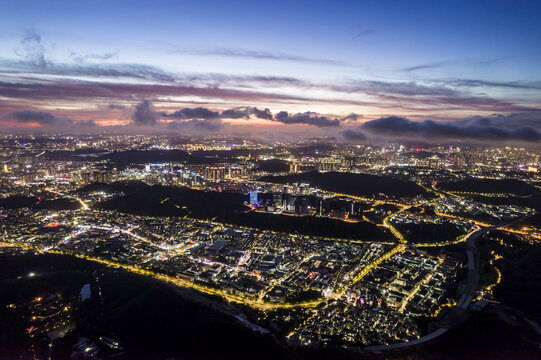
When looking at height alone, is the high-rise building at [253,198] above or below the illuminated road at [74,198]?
above

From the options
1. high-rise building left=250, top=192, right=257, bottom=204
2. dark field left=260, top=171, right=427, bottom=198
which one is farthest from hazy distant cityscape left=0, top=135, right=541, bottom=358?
high-rise building left=250, top=192, right=257, bottom=204

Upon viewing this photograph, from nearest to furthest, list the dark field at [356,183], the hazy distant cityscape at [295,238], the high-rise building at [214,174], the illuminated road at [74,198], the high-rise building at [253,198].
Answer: the hazy distant cityscape at [295,238] < the illuminated road at [74,198] < the high-rise building at [253,198] < the dark field at [356,183] < the high-rise building at [214,174]

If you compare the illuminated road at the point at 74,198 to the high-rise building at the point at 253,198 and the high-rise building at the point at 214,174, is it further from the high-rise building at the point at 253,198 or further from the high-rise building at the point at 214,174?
the high-rise building at the point at 214,174

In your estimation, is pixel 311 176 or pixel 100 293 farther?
pixel 311 176

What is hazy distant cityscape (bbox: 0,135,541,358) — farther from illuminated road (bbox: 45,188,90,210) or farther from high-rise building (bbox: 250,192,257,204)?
high-rise building (bbox: 250,192,257,204)

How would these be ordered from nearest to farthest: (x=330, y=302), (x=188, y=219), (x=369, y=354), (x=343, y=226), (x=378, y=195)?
(x=369, y=354) < (x=330, y=302) < (x=343, y=226) < (x=188, y=219) < (x=378, y=195)

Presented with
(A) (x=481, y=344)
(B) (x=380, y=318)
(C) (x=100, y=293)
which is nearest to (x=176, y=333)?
(C) (x=100, y=293)

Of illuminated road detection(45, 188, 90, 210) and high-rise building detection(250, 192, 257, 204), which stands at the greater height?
high-rise building detection(250, 192, 257, 204)

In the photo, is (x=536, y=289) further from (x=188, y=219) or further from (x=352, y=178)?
(x=352, y=178)

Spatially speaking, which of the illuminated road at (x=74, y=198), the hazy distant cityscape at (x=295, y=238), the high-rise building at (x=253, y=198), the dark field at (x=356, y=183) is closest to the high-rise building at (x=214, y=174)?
the hazy distant cityscape at (x=295, y=238)

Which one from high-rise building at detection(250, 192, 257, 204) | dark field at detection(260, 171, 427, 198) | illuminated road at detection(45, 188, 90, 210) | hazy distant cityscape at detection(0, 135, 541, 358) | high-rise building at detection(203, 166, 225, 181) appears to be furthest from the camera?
high-rise building at detection(203, 166, 225, 181)

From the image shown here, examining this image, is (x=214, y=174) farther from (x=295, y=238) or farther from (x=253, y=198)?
(x=295, y=238)
